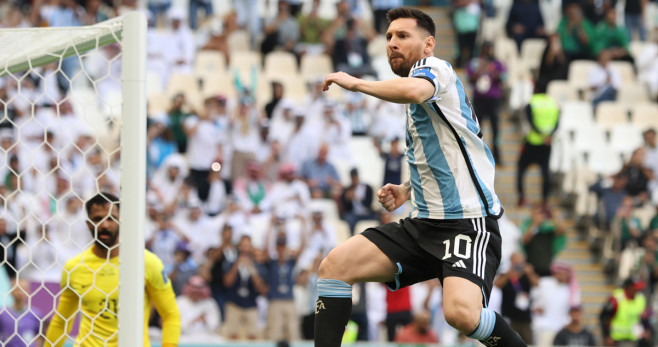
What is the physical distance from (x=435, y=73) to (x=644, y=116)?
491 inches

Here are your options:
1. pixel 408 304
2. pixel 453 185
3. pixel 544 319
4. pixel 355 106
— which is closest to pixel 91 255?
pixel 453 185

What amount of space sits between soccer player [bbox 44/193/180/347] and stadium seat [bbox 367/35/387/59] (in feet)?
38.2

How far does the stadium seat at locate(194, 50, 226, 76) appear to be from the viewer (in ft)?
53.6

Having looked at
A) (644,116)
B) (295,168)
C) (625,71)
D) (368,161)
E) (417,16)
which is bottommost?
(295,168)

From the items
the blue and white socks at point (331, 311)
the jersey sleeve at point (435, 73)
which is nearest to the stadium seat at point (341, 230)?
the blue and white socks at point (331, 311)

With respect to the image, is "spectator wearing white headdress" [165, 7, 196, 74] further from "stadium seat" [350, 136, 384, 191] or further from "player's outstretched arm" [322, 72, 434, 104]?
"player's outstretched arm" [322, 72, 434, 104]

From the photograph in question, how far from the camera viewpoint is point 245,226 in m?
13.0

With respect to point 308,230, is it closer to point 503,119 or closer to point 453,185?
point 503,119

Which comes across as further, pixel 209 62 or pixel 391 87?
pixel 209 62

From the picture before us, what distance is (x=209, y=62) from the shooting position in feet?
53.9

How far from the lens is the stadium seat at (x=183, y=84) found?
15.7 metres

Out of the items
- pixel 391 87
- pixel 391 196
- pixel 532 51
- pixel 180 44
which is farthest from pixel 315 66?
pixel 391 87

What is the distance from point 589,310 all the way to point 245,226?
16.3 feet

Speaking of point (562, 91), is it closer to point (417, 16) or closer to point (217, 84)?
point (217, 84)
